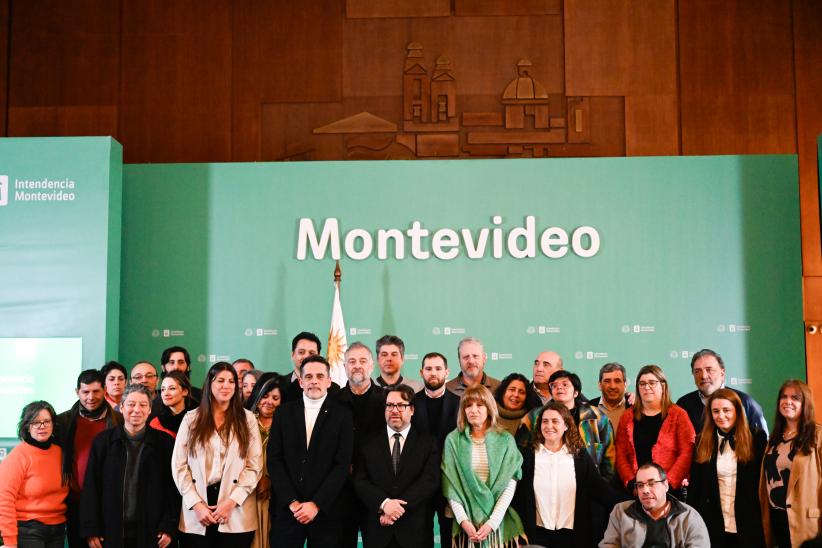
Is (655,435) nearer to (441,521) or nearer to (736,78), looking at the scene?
(441,521)

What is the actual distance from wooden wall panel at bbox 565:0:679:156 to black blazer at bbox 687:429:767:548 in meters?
4.01

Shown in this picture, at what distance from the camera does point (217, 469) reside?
4.53 m

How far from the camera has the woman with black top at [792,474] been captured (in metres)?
4.45

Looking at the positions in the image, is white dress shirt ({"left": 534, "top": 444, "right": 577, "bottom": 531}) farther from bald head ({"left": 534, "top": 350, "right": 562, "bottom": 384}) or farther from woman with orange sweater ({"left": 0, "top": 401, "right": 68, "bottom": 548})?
woman with orange sweater ({"left": 0, "top": 401, "right": 68, "bottom": 548})

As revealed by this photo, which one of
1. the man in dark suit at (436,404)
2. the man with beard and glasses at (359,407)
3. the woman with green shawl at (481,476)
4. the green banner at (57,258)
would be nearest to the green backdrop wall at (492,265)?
the green banner at (57,258)

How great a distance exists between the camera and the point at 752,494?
4.55m

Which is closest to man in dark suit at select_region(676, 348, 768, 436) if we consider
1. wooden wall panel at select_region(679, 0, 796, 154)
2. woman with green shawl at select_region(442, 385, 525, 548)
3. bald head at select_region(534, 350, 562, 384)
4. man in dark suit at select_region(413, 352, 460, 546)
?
bald head at select_region(534, 350, 562, 384)

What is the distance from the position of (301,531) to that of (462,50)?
504 centimetres

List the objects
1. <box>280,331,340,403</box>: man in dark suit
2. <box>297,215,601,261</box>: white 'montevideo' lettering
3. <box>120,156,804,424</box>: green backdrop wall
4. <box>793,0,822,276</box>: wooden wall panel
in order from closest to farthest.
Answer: <box>280,331,340,403</box>: man in dark suit, <box>120,156,804,424</box>: green backdrop wall, <box>297,215,601,261</box>: white 'montevideo' lettering, <box>793,0,822,276</box>: wooden wall panel

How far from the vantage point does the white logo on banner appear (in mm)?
6965

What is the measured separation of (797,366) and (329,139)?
14.6 ft

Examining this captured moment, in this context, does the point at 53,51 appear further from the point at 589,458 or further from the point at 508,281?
the point at 589,458

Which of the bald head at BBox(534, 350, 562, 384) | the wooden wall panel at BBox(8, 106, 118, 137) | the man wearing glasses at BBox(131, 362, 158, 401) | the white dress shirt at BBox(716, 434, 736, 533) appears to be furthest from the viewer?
the wooden wall panel at BBox(8, 106, 118, 137)

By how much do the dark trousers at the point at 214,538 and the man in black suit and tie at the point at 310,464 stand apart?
19cm
